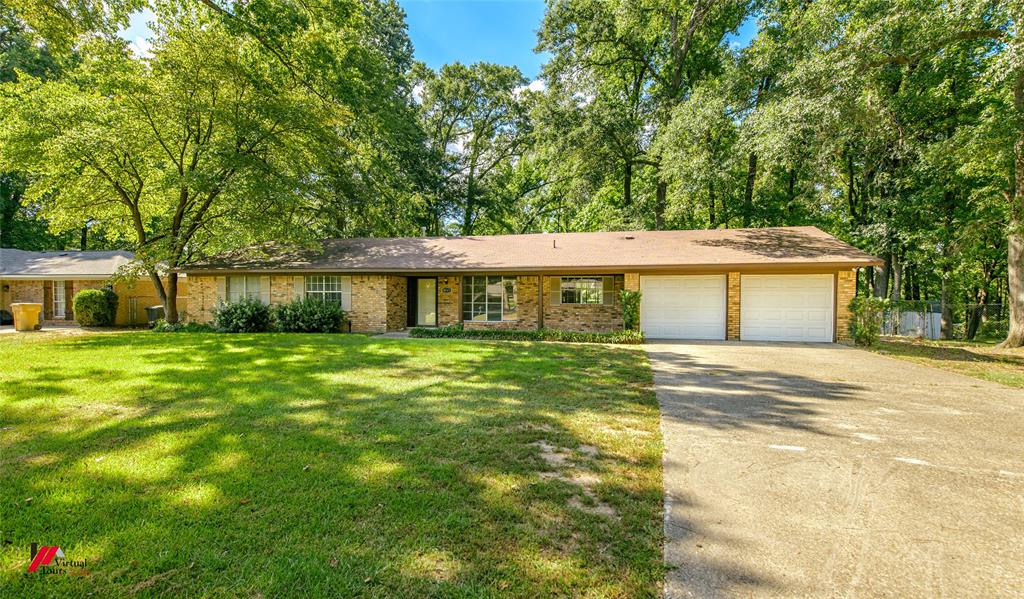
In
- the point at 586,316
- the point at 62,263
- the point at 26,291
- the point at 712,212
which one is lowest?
the point at 586,316

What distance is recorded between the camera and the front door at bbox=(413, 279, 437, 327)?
16.2m

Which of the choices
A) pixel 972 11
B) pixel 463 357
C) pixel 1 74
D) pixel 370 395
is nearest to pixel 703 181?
pixel 972 11

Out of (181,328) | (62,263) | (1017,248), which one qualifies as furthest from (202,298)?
(1017,248)

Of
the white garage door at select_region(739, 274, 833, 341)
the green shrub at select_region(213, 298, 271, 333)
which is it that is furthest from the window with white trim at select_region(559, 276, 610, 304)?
the green shrub at select_region(213, 298, 271, 333)

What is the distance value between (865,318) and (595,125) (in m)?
12.2

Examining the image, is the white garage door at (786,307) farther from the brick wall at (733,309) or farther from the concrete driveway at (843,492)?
the concrete driveway at (843,492)

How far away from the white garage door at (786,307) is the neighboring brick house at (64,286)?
21773 millimetres

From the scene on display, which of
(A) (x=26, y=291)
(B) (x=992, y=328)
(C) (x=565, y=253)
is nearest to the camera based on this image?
(C) (x=565, y=253)

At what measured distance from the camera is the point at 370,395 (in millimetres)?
5766

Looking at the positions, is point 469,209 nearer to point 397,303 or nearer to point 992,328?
point 397,303

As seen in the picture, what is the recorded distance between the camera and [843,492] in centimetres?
322

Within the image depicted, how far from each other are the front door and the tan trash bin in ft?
42.2

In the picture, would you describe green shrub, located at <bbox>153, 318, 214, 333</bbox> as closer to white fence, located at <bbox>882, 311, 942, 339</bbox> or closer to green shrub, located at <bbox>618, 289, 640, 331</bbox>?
green shrub, located at <bbox>618, 289, 640, 331</bbox>

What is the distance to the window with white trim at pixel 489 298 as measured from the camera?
15.1 m
